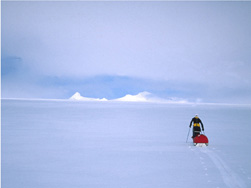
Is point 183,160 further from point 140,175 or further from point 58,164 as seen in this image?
point 58,164

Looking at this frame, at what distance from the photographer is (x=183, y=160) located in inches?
389

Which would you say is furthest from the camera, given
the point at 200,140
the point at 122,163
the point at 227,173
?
the point at 200,140

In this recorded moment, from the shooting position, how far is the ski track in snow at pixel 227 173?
7250mm

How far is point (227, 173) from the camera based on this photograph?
8211 millimetres

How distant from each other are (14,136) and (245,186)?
1158 cm

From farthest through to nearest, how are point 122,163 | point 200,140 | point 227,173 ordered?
point 200,140 < point 122,163 < point 227,173

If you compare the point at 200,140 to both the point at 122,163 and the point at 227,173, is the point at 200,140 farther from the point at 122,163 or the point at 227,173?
the point at 122,163

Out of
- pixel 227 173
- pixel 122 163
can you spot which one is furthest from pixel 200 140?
pixel 122 163

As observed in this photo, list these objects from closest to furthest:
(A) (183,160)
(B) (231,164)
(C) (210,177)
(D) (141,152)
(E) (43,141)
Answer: (C) (210,177), (B) (231,164), (A) (183,160), (D) (141,152), (E) (43,141)

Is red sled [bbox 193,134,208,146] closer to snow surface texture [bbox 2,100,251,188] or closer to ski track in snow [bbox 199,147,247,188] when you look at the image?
snow surface texture [bbox 2,100,251,188]

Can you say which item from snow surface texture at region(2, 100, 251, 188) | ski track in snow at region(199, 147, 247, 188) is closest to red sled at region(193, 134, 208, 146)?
snow surface texture at region(2, 100, 251, 188)

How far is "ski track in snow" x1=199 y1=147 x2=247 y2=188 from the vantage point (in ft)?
23.8

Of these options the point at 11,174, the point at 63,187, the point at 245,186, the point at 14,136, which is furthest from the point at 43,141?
the point at 245,186

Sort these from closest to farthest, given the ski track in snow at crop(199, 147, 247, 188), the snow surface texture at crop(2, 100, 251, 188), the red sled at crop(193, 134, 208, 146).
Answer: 1. the ski track in snow at crop(199, 147, 247, 188)
2. the snow surface texture at crop(2, 100, 251, 188)
3. the red sled at crop(193, 134, 208, 146)
